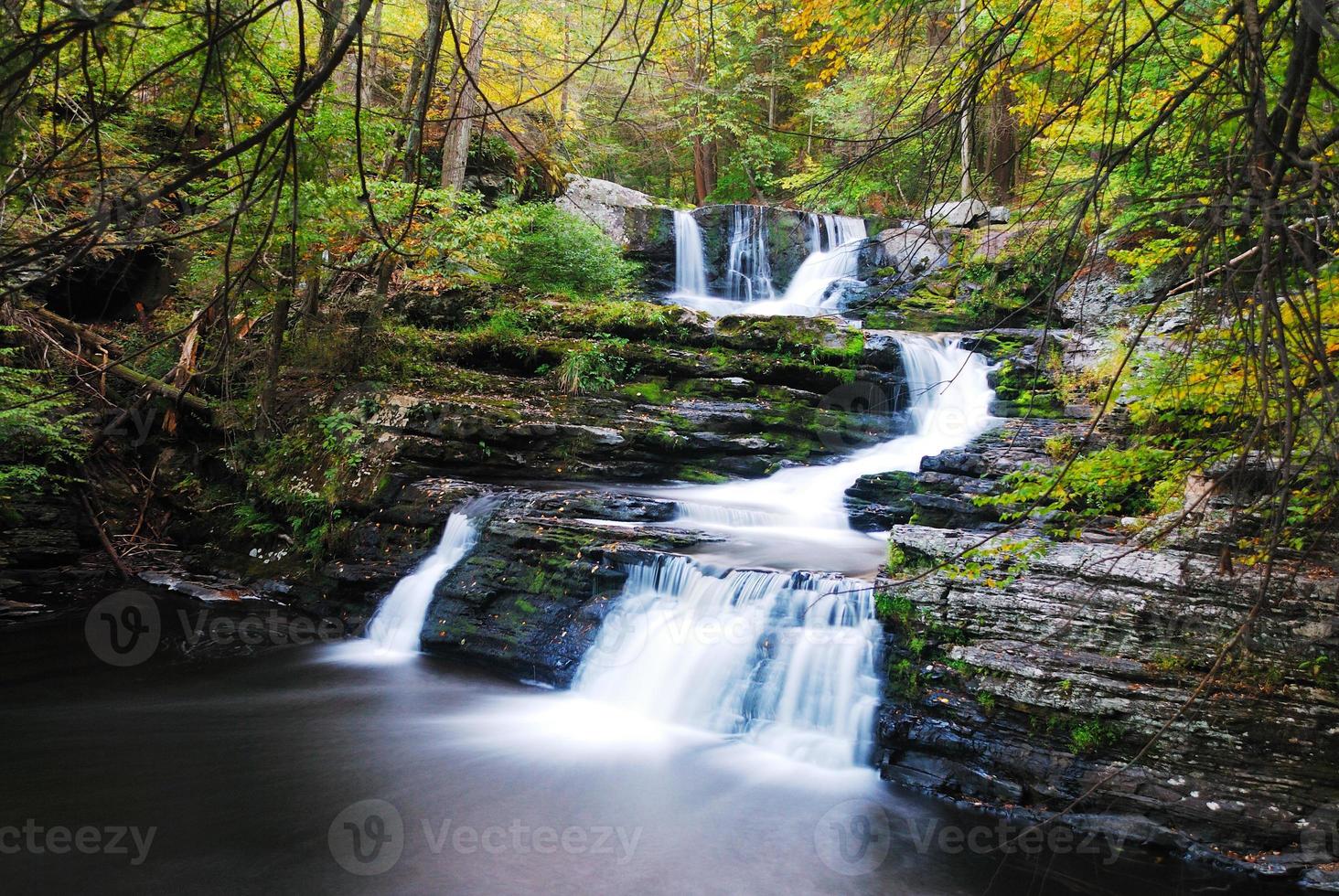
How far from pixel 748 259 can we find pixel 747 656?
477 inches

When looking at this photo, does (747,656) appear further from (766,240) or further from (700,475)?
(766,240)

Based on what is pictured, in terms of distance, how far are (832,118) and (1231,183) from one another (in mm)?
19891

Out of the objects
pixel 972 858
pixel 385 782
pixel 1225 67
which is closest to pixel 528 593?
pixel 385 782

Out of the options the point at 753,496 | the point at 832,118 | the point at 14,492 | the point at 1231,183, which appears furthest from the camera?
the point at 832,118

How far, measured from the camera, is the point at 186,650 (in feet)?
24.5

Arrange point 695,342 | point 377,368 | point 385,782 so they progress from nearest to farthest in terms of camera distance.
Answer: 1. point 385,782
2. point 377,368
3. point 695,342

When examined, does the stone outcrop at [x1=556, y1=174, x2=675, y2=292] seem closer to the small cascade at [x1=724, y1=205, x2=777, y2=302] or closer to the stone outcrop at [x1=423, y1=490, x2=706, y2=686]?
the small cascade at [x1=724, y1=205, x2=777, y2=302]

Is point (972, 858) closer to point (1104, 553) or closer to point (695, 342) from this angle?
point (1104, 553)
